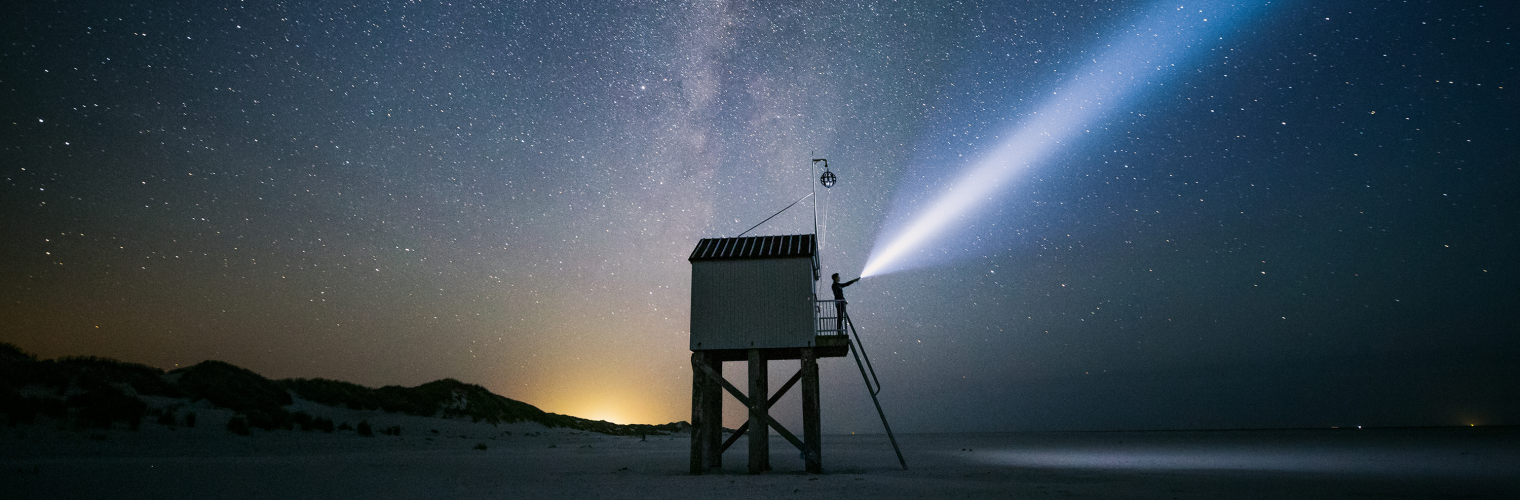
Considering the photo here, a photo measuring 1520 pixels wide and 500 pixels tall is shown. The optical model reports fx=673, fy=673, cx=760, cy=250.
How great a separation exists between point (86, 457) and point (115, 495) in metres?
7.13

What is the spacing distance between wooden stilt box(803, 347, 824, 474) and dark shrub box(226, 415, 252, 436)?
1698cm

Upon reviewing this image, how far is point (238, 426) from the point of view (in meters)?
20.3

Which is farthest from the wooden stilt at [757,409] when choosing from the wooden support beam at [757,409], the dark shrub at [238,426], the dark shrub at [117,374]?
the dark shrub at [117,374]

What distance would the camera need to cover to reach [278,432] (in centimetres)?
2175

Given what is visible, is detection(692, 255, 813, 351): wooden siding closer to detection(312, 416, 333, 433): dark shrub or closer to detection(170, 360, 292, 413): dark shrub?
detection(312, 416, 333, 433): dark shrub

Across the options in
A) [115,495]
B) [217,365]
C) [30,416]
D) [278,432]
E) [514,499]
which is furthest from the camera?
[217,365]

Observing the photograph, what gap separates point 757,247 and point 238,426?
17.0 m

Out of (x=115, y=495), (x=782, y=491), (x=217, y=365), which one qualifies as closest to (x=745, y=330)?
(x=782, y=491)

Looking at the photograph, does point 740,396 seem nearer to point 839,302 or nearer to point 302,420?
point 839,302

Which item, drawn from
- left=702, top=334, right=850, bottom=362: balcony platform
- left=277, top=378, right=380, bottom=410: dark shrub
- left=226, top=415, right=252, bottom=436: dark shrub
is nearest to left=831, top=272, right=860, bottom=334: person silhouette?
left=702, top=334, right=850, bottom=362: balcony platform

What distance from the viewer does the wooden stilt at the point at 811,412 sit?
16.1m

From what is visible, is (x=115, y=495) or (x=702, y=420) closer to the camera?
(x=115, y=495)

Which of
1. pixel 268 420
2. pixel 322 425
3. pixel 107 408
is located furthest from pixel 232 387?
pixel 107 408

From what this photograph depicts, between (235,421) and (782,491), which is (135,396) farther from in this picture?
(782,491)
